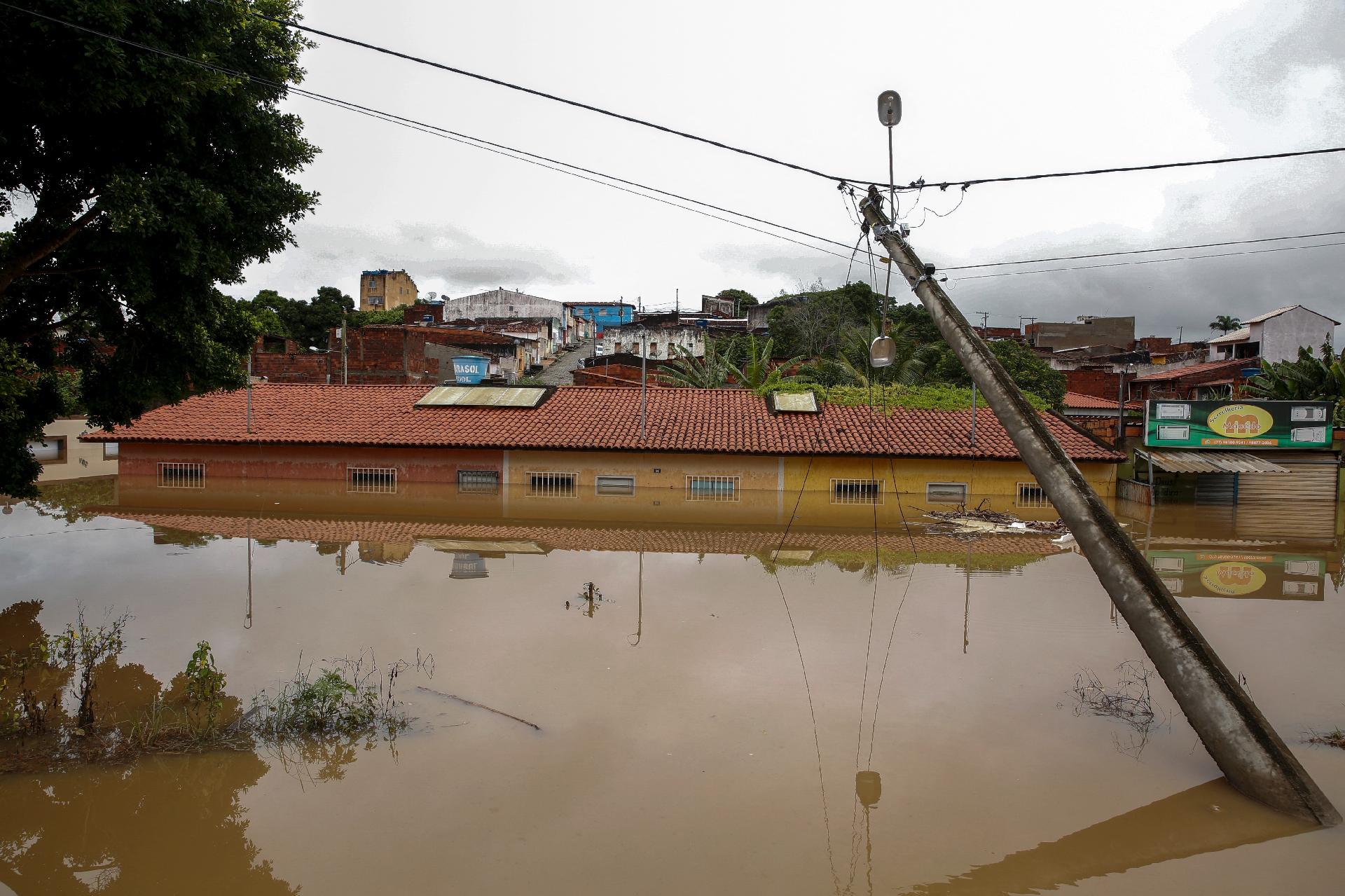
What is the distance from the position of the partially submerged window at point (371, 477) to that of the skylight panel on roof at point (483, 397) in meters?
2.73

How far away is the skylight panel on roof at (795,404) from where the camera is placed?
23328mm

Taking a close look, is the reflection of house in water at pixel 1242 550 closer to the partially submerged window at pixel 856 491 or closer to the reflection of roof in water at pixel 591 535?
the reflection of roof in water at pixel 591 535

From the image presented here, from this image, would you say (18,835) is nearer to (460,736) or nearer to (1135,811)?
(460,736)

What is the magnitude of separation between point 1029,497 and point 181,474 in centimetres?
2178

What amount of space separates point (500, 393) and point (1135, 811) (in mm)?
21319

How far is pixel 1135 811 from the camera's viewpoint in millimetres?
5477

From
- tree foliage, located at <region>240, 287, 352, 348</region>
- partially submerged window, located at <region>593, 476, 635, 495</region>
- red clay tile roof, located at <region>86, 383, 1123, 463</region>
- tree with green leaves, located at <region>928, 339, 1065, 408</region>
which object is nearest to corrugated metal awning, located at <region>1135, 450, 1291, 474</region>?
red clay tile roof, located at <region>86, 383, 1123, 463</region>

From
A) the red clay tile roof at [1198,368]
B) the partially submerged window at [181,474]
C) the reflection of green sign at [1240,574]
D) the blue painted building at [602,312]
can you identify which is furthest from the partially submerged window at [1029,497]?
the blue painted building at [602,312]

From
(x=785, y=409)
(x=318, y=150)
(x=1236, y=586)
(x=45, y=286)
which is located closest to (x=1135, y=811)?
(x=1236, y=586)

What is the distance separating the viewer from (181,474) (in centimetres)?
2212

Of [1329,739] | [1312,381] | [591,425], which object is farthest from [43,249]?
[1312,381]

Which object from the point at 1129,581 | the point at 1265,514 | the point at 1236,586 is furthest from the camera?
the point at 1265,514

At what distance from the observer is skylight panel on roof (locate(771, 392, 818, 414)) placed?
23.3 meters

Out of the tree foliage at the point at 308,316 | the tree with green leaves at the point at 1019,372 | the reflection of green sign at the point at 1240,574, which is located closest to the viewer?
the reflection of green sign at the point at 1240,574
